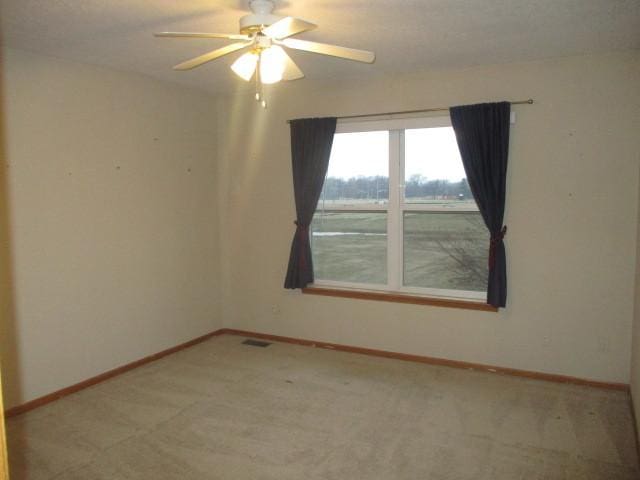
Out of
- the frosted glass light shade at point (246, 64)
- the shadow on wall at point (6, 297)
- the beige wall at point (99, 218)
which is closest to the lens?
the frosted glass light shade at point (246, 64)

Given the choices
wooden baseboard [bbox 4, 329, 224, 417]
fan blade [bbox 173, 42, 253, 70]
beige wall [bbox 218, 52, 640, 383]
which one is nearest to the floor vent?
wooden baseboard [bbox 4, 329, 224, 417]

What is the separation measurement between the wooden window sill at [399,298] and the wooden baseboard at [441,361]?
0.47m

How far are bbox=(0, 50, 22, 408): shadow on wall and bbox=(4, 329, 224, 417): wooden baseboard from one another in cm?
7

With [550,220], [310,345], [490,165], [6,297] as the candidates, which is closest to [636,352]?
[550,220]

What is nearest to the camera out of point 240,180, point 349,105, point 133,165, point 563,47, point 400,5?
point 400,5

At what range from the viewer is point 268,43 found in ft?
8.05

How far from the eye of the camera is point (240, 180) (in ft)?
16.0

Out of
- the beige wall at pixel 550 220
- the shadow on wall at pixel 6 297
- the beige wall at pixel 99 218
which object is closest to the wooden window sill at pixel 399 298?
the beige wall at pixel 550 220

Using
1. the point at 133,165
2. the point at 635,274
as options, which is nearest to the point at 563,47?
Result: the point at 635,274

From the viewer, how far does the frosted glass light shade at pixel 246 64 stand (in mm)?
2670

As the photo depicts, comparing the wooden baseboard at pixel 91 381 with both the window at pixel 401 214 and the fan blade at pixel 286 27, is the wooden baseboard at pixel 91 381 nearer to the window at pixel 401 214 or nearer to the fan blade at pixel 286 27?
the window at pixel 401 214

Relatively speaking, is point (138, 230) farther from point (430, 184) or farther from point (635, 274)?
point (635, 274)

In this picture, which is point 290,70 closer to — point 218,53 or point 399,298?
point 218,53

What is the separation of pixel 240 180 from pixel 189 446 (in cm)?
278
